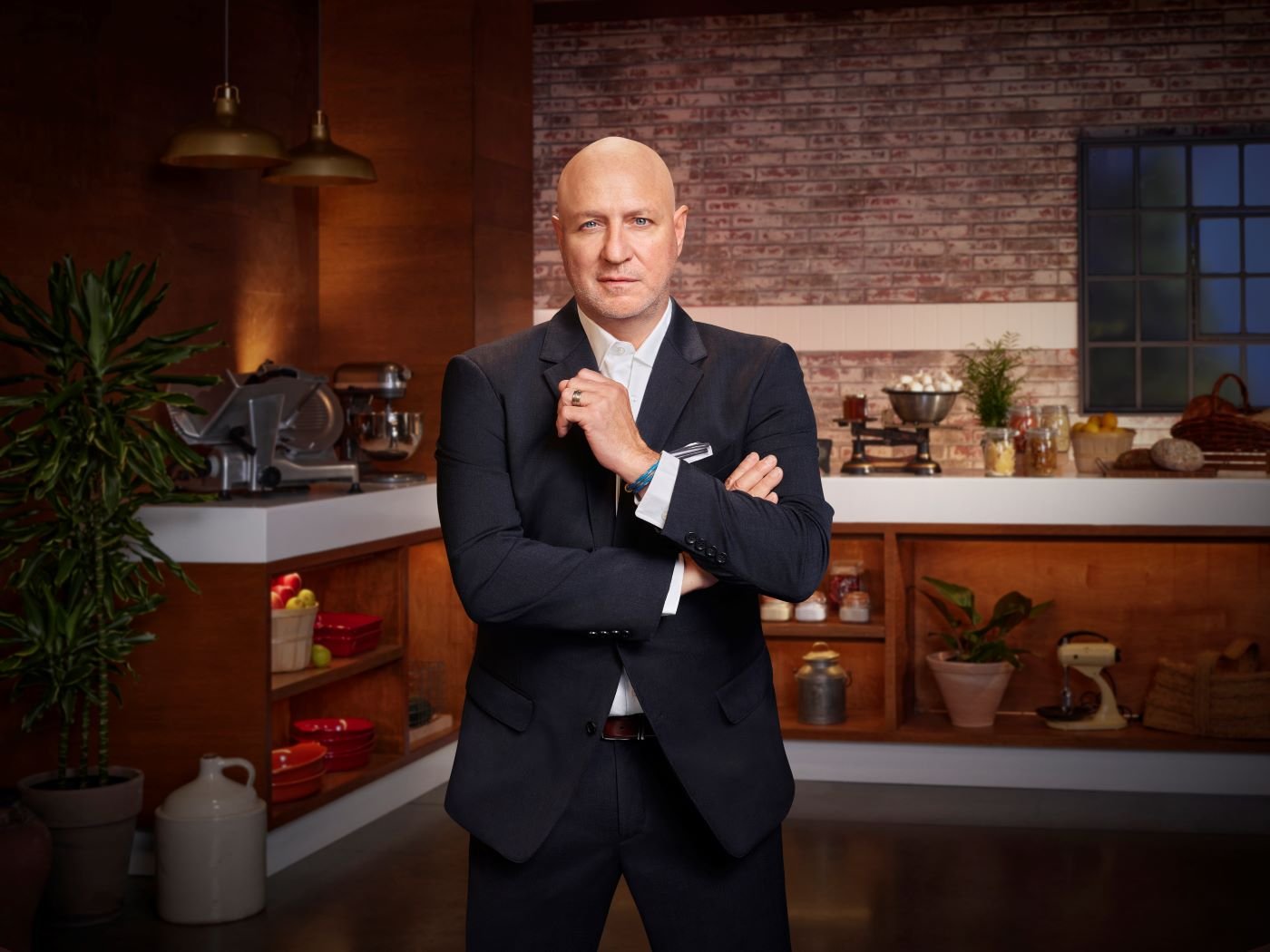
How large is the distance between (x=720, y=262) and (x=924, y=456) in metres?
3.09

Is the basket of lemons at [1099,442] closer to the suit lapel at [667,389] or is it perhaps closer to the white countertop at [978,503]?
the white countertop at [978,503]

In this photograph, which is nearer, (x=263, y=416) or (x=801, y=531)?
(x=801, y=531)

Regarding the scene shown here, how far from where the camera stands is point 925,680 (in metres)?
4.93

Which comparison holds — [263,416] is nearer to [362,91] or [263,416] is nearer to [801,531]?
[362,91]

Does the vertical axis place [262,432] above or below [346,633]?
above

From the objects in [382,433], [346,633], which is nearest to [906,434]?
[382,433]

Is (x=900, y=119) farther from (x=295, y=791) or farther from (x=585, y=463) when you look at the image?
(x=585, y=463)

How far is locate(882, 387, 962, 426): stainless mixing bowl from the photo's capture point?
15.4 ft

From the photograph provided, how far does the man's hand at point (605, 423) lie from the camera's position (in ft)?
4.86

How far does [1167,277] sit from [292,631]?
5.40m

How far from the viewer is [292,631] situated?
3.98 m

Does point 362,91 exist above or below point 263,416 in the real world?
above

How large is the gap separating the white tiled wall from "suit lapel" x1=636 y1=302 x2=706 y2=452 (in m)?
5.72

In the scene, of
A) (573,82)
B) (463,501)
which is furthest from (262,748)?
(573,82)
